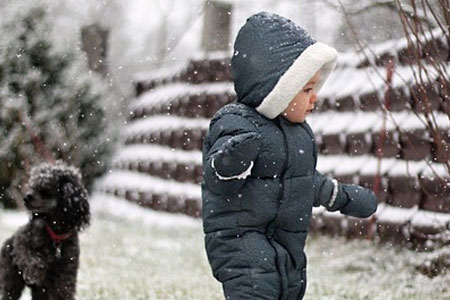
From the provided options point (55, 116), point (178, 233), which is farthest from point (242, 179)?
point (55, 116)

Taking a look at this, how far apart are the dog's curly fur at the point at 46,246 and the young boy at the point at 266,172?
2.20 m

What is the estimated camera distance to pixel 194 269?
8.52 meters

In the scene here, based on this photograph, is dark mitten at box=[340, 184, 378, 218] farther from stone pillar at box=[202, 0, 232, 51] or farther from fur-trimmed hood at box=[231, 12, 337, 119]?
stone pillar at box=[202, 0, 232, 51]

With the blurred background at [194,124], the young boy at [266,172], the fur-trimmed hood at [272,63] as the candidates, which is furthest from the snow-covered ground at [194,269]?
the fur-trimmed hood at [272,63]

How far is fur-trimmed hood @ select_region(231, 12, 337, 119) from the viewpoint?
3.77 metres

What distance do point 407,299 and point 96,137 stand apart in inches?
356

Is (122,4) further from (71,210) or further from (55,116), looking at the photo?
(71,210)

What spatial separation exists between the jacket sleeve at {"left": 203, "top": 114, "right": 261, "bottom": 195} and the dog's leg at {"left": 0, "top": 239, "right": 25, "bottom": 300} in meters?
2.61

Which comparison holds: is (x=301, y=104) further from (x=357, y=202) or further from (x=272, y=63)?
(x=357, y=202)

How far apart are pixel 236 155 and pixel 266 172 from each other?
279 mm

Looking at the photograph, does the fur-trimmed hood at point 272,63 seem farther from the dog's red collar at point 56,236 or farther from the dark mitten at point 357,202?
the dog's red collar at point 56,236

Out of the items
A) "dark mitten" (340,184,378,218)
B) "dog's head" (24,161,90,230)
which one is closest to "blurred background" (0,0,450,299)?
"dog's head" (24,161,90,230)

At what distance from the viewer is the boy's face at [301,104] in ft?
12.6

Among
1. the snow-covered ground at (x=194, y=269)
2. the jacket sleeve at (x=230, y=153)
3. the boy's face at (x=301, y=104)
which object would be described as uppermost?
the boy's face at (x=301, y=104)
